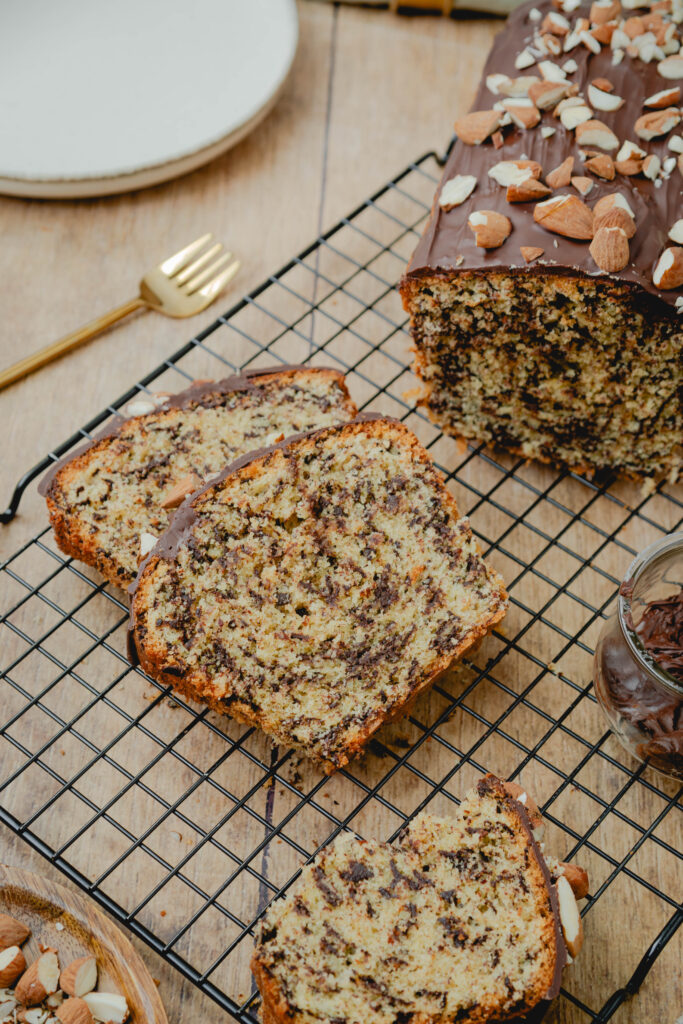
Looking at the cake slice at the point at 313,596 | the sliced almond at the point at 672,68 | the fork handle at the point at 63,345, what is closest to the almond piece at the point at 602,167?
the sliced almond at the point at 672,68

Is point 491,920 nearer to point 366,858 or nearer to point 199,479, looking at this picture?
point 366,858

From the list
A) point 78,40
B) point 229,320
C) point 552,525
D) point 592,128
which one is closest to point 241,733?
point 552,525

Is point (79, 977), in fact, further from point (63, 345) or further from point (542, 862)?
point (63, 345)

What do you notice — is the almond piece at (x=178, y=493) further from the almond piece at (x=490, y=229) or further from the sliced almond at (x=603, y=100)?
the sliced almond at (x=603, y=100)

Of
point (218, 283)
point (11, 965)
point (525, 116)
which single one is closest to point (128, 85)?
point (218, 283)

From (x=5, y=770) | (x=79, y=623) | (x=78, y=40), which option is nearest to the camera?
(x=5, y=770)

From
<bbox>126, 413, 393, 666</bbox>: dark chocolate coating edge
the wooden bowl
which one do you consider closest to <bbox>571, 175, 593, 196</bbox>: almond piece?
<bbox>126, 413, 393, 666</bbox>: dark chocolate coating edge

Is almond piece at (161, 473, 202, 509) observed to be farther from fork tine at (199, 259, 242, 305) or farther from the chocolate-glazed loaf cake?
fork tine at (199, 259, 242, 305)
